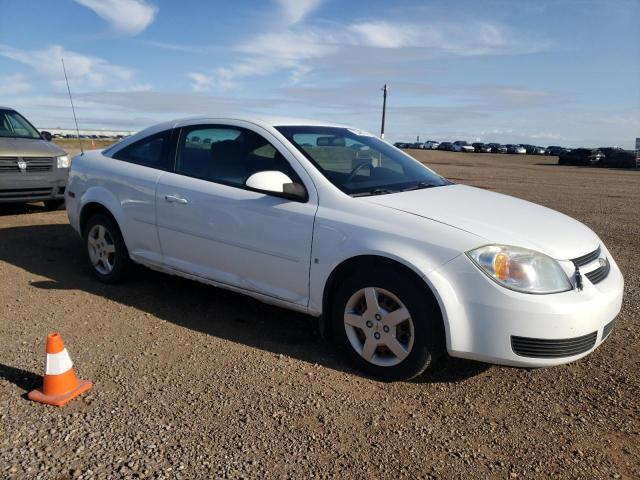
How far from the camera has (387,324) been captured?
135 inches

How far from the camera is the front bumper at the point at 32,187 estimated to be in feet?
27.6

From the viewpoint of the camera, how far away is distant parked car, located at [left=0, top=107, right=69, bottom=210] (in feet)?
27.7

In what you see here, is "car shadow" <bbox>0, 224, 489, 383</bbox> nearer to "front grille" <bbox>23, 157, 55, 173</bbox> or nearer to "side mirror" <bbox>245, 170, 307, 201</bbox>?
"side mirror" <bbox>245, 170, 307, 201</bbox>

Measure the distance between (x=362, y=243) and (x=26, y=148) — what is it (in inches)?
292

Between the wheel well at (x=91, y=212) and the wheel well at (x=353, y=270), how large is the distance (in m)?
2.49

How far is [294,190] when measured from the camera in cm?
381

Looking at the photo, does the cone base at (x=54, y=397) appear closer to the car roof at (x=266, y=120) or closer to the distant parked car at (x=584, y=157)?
the car roof at (x=266, y=120)

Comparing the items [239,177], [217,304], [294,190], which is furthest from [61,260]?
[294,190]

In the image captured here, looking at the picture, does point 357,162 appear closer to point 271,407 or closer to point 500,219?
point 500,219

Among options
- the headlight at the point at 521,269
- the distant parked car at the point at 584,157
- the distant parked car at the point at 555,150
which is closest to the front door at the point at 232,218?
the headlight at the point at 521,269

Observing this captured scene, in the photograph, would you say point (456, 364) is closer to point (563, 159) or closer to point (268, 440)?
point (268, 440)

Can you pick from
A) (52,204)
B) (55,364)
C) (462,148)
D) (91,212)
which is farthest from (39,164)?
(462,148)

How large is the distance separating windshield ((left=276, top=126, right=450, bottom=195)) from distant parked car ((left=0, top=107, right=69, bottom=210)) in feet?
19.9

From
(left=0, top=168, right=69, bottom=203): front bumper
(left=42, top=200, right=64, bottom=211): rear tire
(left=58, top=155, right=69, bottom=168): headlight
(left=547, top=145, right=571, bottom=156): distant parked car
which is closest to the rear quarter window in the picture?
(left=0, top=168, right=69, bottom=203): front bumper
